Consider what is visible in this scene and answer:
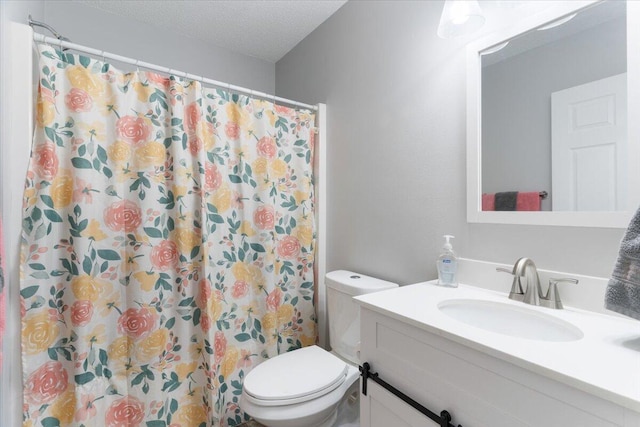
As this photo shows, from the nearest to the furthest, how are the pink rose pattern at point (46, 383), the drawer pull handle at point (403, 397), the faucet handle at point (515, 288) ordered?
the drawer pull handle at point (403, 397)
the faucet handle at point (515, 288)
the pink rose pattern at point (46, 383)

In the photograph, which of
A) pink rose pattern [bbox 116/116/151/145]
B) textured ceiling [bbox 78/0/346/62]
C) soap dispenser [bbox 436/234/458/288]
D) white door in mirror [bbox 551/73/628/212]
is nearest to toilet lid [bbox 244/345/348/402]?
soap dispenser [bbox 436/234/458/288]

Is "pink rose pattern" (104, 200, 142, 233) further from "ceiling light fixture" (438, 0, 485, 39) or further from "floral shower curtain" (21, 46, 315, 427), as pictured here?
"ceiling light fixture" (438, 0, 485, 39)

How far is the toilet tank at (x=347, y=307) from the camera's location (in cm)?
147

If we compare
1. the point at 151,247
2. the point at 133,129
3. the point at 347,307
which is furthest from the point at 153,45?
the point at 347,307

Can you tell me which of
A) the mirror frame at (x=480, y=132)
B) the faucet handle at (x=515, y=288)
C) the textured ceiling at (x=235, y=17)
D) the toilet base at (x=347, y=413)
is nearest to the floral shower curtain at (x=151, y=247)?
the toilet base at (x=347, y=413)

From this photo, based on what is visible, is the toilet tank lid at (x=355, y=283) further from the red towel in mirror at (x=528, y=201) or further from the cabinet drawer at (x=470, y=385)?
the red towel in mirror at (x=528, y=201)

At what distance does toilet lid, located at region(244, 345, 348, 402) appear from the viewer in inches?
47.3

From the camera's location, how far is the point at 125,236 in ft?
4.58

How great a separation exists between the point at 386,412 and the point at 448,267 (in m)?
0.55

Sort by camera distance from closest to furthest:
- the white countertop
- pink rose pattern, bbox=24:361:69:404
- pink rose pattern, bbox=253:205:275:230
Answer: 1. the white countertop
2. pink rose pattern, bbox=24:361:69:404
3. pink rose pattern, bbox=253:205:275:230

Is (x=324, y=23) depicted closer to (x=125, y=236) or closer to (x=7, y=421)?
(x=125, y=236)

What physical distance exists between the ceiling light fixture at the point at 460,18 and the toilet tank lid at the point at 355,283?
3.56ft

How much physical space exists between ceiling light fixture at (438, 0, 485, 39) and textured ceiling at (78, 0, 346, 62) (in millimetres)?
929

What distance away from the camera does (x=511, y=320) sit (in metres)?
0.96
